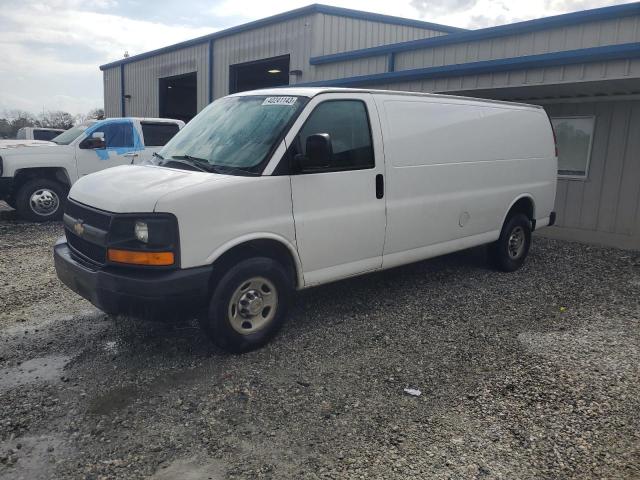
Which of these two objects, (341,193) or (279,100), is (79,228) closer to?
(279,100)

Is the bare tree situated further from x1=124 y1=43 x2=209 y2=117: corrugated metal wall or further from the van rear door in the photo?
the van rear door

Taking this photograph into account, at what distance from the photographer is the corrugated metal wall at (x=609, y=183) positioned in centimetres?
844

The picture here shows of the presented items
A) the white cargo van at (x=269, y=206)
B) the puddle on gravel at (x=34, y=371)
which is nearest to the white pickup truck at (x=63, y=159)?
the white cargo van at (x=269, y=206)

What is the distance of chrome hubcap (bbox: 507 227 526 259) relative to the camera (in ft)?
23.6

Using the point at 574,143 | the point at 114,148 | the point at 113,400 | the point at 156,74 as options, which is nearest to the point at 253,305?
the point at 113,400

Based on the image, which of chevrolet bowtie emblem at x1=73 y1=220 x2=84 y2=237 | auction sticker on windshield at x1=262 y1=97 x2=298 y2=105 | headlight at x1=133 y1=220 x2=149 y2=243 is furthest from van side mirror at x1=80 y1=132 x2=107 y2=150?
headlight at x1=133 y1=220 x2=149 y2=243

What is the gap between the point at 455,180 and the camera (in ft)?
19.5

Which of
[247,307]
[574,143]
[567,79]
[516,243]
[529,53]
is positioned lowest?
[247,307]

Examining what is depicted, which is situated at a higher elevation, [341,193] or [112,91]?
[112,91]

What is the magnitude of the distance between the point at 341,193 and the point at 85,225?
2.14 meters

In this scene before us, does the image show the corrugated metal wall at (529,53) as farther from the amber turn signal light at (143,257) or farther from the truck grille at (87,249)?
the truck grille at (87,249)

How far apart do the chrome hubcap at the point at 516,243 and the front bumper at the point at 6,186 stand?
8.67 meters

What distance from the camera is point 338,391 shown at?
3863 mm

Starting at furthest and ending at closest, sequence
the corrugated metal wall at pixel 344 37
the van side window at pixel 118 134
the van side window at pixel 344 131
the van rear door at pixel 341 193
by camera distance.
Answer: the corrugated metal wall at pixel 344 37 → the van side window at pixel 118 134 → the van side window at pixel 344 131 → the van rear door at pixel 341 193
